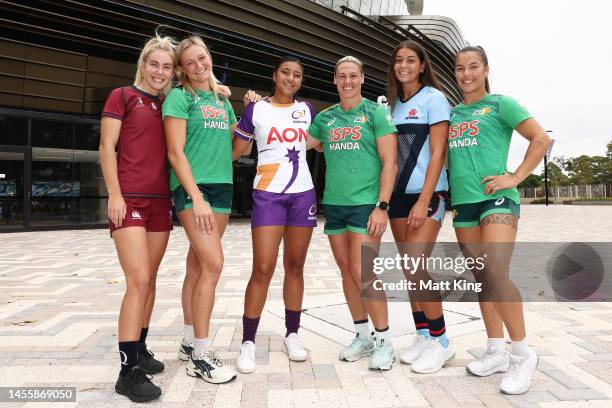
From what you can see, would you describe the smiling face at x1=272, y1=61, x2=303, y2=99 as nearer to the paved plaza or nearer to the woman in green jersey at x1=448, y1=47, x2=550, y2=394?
the woman in green jersey at x1=448, y1=47, x2=550, y2=394

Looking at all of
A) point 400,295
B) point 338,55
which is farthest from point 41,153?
point 400,295

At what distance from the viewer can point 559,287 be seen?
589cm

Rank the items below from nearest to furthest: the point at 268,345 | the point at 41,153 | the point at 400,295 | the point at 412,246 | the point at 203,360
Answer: the point at 203,360 → the point at 412,246 → the point at 268,345 → the point at 400,295 → the point at 41,153

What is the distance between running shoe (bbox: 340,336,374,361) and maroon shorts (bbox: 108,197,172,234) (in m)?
1.58

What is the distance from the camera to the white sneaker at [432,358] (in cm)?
301

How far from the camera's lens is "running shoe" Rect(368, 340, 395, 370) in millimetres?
3049

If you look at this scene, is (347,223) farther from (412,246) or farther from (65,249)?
Result: (65,249)

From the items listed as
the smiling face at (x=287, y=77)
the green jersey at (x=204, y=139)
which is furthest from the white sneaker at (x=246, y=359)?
the smiling face at (x=287, y=77)

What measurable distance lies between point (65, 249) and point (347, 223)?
9139 millimetres

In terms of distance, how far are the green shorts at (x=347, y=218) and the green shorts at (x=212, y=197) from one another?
70 cm

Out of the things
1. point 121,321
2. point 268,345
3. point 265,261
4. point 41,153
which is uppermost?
point 41,153

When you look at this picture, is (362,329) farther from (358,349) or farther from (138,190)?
(138,190)

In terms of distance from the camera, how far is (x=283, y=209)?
3197mm

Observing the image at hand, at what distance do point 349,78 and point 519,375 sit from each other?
228cm
